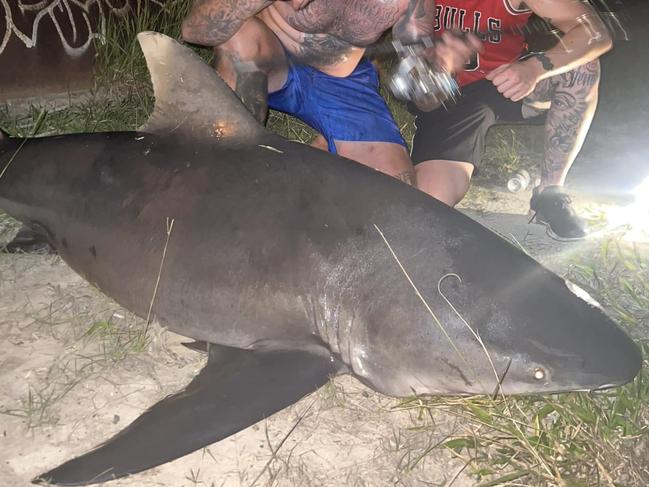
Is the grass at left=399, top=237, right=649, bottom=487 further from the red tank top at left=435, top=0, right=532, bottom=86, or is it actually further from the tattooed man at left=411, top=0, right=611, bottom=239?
the red tank top at left=435, top=0, right=532, bottom=86

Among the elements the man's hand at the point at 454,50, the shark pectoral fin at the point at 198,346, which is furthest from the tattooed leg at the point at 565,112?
the shark pectoral fin at the point at 198,346

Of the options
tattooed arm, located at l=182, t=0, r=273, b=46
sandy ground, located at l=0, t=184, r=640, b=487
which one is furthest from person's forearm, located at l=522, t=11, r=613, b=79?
sandy ground, located at l=0, t=184, r=640, b=487

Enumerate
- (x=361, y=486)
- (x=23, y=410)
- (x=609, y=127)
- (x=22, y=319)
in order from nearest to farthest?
1. (x=361, y=486)
2. (x=23, y=410)
3. (x=22, y=319)
4. (x=609, y=127)

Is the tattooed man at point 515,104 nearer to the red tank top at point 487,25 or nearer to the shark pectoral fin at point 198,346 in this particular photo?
the red tank top at point 487,25

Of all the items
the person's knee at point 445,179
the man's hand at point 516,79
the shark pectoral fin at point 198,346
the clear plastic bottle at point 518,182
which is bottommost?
the clear plastic bottle at point 518,182

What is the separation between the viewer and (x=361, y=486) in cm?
197

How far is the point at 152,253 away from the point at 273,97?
184 centimetres

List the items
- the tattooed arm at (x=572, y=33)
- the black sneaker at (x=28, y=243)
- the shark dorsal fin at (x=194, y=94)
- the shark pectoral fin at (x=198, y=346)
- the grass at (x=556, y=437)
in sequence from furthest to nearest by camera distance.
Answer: the tattooed arm at (x=572, y=33), the black sneaker at (x=28, y=243), the shark dorsal fin at (x=194, y=94), the shark pectoral fin at (x=198, y=346), the grass at (x=556, y=437)

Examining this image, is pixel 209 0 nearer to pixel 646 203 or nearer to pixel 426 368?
pixel 426 368

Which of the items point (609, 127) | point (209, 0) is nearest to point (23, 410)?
point (209, 0)

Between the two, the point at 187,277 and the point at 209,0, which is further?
the point at 209,0

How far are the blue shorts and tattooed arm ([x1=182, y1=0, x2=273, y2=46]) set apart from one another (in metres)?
0.59

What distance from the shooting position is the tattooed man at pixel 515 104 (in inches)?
155

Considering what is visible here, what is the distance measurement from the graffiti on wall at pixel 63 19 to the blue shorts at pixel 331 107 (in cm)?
204
